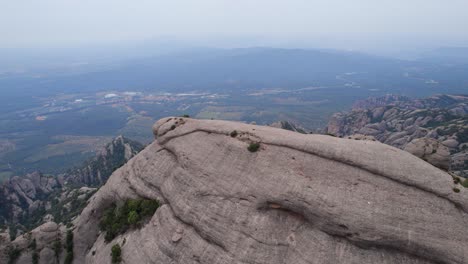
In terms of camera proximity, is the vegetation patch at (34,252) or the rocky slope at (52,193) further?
the rocky slope at (52,193)

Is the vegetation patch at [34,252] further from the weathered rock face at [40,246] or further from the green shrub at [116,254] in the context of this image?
the green shrub at [116,254]

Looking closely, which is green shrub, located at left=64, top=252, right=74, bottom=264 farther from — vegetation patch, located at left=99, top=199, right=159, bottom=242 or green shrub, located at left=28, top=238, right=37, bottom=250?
vegetation patch, located at left=99, top=199, right=159, bottom=242

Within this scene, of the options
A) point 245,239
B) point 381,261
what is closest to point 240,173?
point 245,239

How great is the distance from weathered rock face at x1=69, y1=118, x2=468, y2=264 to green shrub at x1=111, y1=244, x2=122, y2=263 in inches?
33.1

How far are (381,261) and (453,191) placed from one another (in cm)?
1075

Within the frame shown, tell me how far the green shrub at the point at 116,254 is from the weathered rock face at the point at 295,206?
84 centimetres

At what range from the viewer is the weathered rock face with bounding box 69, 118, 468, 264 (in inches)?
1261

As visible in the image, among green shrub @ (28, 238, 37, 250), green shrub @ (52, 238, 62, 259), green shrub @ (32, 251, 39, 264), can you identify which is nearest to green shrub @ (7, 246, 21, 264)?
green shrub @ (28, 238, 37, 250)

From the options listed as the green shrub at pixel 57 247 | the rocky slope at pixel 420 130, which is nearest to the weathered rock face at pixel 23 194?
the green shrub at pixel 57 247

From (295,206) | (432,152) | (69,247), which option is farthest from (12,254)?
(432,152)

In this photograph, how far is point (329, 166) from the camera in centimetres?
3825

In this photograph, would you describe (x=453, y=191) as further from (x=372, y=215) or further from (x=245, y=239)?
(x=245, y=239)

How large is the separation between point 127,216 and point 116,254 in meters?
6.21

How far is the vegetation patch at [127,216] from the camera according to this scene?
4444 centimetres
